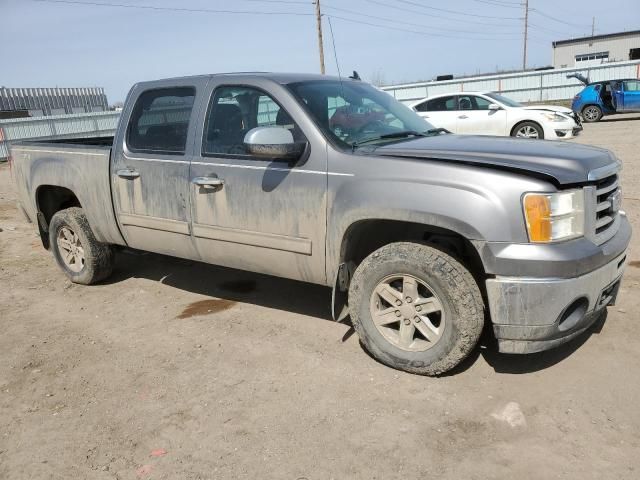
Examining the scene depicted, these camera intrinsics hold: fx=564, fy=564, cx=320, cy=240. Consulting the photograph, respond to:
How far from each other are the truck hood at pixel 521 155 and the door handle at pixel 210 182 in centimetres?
109

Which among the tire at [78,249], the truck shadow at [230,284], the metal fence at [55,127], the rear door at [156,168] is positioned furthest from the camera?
the metal fence at [55,127]

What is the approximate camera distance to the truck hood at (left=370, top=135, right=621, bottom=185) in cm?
302

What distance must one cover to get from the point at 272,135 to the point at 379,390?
1.69 metres

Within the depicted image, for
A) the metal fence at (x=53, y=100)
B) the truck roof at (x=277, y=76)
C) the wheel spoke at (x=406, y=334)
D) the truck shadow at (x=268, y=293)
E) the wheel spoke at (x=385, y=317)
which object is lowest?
the truck shadow at (x=268, y=293)

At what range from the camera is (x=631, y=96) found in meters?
19.7

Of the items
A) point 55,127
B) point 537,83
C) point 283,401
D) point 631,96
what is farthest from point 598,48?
point 283,401

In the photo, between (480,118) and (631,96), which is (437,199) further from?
(631,96)

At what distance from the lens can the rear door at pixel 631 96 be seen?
19.7m

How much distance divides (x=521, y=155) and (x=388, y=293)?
1.12 metres

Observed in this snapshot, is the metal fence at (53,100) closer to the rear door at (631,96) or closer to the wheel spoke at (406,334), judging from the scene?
the rear door at (631,96)

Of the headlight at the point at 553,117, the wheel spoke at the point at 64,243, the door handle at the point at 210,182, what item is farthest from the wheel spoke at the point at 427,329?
the headlight at the point at 553,117

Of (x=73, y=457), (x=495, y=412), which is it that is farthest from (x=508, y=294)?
(x=73, y=457)

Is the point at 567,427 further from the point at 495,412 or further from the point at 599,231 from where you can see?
the point at 599,231

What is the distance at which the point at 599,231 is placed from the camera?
3246 millimetres
